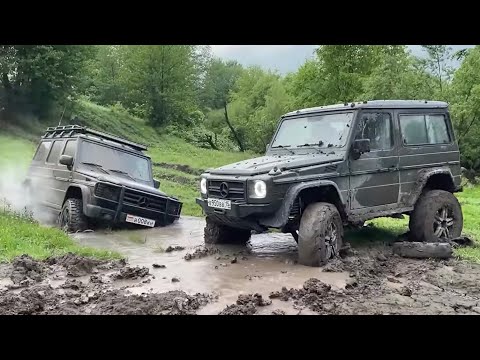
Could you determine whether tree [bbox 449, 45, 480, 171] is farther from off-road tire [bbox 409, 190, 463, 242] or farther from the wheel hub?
off-road tire [bbox 409, 190, 463, 242]

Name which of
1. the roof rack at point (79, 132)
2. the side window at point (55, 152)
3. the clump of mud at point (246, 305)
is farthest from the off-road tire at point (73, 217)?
the clump of mud at point (246, 305)

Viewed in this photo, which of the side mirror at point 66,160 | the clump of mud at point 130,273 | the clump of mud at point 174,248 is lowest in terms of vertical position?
the clump of mud at point 174,248

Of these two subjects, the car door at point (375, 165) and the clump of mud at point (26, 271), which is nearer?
the clump of mud at point (26, 271)

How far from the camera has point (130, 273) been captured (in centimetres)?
604

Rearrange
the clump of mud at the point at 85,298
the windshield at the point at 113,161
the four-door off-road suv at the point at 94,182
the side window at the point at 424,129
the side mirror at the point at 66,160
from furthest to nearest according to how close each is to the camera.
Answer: the windshield at the point at 113,161
the side mirror at the point at 66,160
the four-door off-road suv at the point at 94,182
the side window at the point at 424,129
the clump of mud at the point at 85,298

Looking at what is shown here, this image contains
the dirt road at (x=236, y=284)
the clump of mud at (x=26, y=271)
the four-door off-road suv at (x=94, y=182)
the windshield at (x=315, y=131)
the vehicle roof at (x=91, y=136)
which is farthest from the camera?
the vehicle roof at (x=91, y=136)

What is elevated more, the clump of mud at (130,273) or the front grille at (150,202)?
the front grille at (150,202)

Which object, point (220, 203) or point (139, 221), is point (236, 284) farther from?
point (139, 221)

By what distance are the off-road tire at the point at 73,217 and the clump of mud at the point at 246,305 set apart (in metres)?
5.06

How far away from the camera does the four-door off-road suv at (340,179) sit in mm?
6656

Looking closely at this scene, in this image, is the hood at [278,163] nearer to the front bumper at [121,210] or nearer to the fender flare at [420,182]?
the fender flare at [420,182]

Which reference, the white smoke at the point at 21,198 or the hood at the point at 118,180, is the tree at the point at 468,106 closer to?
the hood at the point at 118,180

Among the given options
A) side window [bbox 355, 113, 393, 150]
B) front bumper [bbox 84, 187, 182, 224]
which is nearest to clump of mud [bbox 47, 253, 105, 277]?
front bumper [bbox 84, 187, 182, 224]

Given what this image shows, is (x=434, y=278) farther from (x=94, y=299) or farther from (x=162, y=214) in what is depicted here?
(x=162, y=214)
